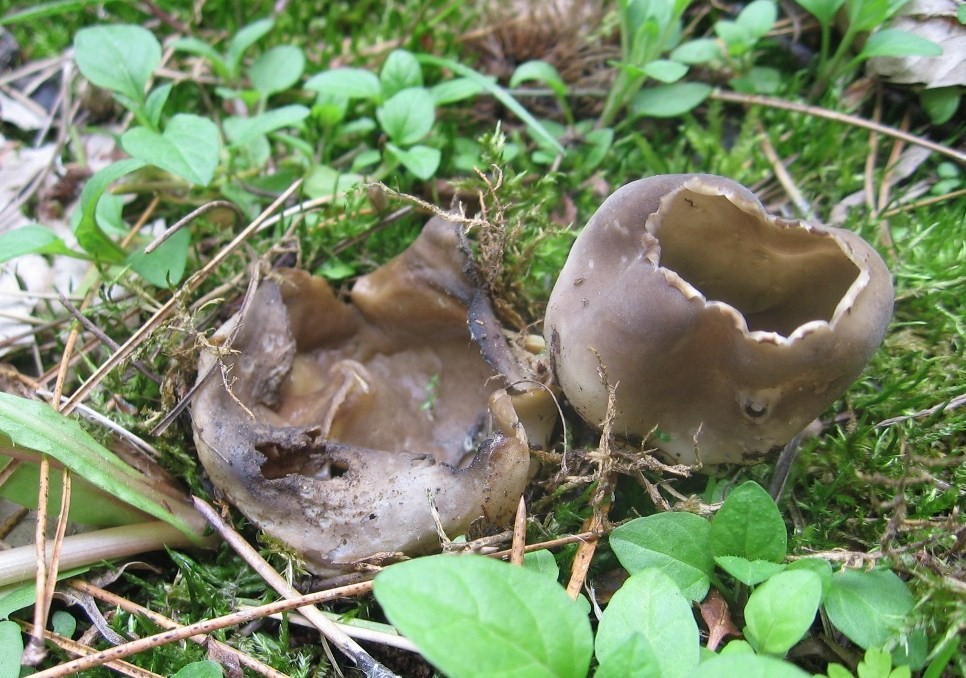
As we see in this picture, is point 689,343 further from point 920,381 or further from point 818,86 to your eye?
point 818,86

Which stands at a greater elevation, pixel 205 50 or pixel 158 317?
pixel 205 50

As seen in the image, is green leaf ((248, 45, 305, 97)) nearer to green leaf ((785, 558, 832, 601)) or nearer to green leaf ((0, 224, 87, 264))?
green leaf ((0, 224, 87, 264))

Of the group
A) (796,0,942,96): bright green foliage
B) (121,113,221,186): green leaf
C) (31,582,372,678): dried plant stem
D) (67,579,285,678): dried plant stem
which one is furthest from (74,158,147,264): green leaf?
(796,0,942,96): bright green foliage

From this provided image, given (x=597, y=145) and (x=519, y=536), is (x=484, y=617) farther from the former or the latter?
(x=597, y=145)

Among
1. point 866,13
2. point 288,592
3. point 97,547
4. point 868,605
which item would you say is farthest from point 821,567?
point 866,13

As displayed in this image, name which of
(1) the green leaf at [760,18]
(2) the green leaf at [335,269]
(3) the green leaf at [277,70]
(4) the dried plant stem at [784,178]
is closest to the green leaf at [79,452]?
(2) the green leaf at [335,269]

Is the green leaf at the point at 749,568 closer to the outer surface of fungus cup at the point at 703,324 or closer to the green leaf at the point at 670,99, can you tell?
the outer surface of fungus cup at the point at 703,324
